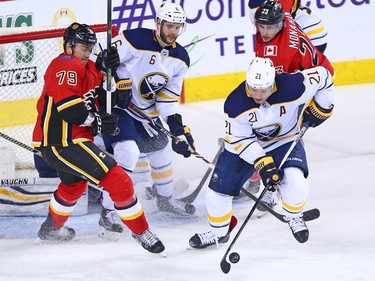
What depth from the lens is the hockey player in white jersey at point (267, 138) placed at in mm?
4688

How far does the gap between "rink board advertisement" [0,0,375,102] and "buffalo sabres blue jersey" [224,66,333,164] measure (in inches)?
87.4

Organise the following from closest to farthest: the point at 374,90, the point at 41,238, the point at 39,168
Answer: the point at 41,238 → the point at 39,168 → the point at 374,90

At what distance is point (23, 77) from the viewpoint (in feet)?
19.3

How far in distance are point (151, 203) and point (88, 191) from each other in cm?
34

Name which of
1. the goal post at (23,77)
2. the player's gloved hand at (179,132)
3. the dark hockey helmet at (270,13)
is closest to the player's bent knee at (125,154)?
the player's gloved hand at (179,132)

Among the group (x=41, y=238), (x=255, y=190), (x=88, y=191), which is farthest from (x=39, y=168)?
(x=255, y=190)

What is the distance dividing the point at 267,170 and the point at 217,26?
2.80m

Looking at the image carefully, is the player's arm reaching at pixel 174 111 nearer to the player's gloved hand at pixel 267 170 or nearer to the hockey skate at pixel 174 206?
the hockey skate at pixel 174 206

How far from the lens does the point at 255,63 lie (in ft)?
15.4

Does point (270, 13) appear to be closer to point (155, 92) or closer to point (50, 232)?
point (155, 92)

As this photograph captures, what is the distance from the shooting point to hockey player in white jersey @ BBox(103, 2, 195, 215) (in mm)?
5152

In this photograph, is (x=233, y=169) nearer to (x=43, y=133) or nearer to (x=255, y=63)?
(x=255, y=63)

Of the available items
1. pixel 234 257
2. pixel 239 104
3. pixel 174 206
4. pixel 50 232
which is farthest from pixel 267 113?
pixel 50 232

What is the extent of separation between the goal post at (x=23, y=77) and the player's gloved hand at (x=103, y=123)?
0.95 meters
